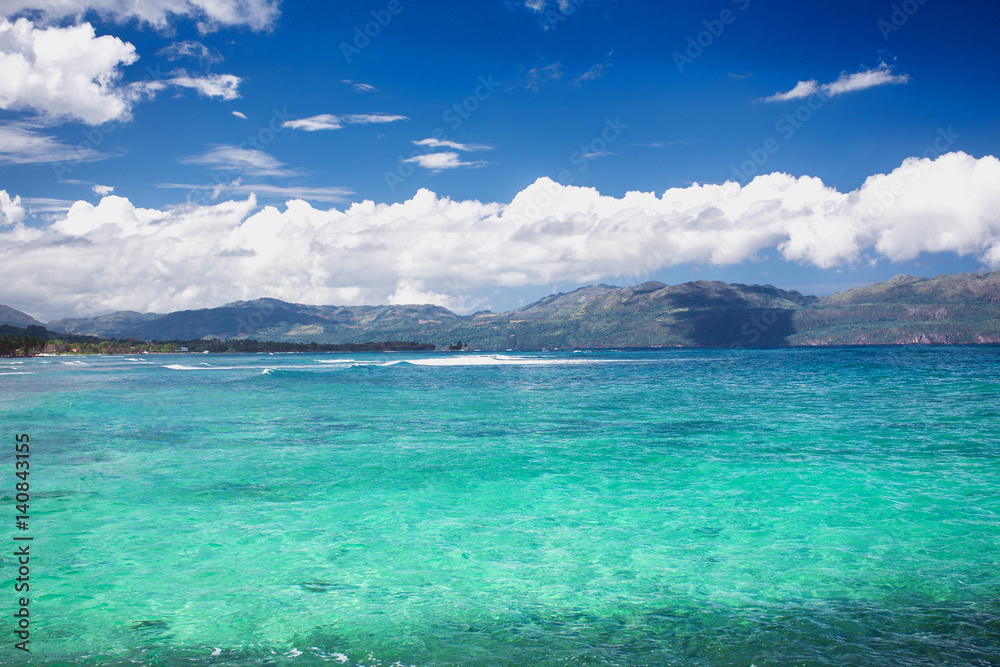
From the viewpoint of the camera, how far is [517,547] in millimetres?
10734

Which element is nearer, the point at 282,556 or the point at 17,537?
the point at 282,556

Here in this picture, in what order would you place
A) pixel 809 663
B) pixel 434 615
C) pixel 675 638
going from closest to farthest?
pixel 809 663 < pixel 675 638 < pixel 434 615

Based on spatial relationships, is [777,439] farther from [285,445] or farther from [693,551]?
[285,445]

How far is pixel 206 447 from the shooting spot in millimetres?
21484

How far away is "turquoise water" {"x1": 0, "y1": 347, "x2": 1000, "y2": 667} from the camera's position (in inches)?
280

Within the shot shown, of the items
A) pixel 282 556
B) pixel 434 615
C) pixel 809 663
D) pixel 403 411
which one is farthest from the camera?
pixel 403 411

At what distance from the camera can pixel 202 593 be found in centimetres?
868

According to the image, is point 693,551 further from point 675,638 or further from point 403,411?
point 403,411

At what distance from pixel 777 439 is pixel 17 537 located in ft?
73.5

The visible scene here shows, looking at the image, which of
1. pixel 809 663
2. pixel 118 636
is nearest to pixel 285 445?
pixel 118 636

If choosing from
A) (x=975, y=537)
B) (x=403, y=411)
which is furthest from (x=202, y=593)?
(x=403, y=411)

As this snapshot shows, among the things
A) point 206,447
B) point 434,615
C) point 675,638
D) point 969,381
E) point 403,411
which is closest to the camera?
point 675,638

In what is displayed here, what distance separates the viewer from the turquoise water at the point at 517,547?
7.12m

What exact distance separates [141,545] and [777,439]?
66.7 feet
